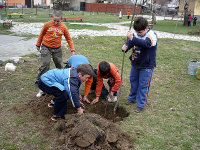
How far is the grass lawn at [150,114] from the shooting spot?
324 cm

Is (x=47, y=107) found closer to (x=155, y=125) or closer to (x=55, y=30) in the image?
(x=55, y=30)

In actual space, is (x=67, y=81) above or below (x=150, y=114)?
above

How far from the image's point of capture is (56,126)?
3.46 meters

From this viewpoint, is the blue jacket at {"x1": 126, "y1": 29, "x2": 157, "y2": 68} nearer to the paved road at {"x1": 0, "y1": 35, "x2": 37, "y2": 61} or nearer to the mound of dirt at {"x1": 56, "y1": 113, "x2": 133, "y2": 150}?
the mound of dirt at {"x1": 56, "y1": 113, "x2": 133, "y2": 150}

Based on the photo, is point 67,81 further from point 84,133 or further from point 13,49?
point 13,49

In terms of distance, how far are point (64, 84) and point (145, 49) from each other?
65.3 inches

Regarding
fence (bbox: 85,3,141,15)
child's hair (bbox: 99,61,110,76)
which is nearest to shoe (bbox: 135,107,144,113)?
child's hair (bbox: 99,61,110,76)

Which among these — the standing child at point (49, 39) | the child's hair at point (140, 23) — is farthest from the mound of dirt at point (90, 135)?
the standing child at point (49, 39)

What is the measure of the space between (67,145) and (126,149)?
0.84m

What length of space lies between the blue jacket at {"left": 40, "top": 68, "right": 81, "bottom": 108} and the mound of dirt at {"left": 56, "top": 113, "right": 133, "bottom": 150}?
1.09 ft

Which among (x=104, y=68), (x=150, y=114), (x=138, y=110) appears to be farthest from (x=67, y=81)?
(x=150, y=114)

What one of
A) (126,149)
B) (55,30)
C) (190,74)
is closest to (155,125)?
(126,149)

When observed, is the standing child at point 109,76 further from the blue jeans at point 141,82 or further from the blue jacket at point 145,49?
the blue jacket at point 145,49

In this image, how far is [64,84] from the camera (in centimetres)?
335
